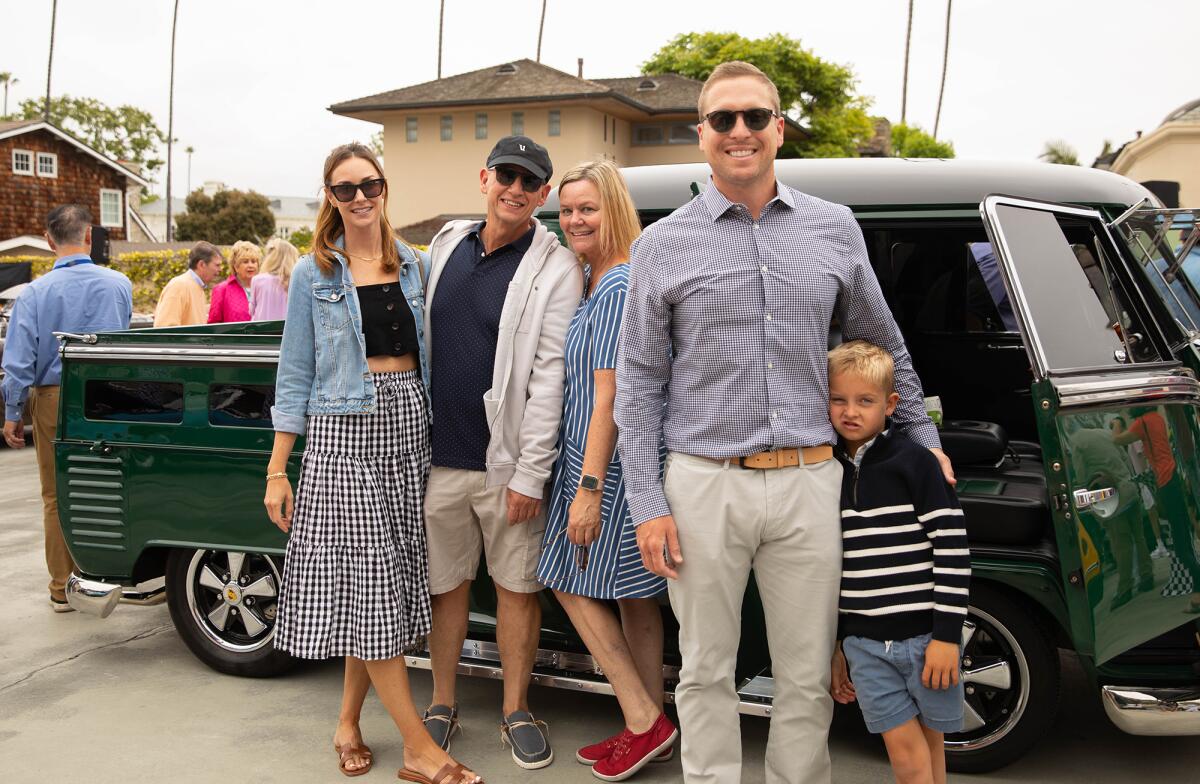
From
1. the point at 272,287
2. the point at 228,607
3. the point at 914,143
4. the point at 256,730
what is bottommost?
the point at 256,730

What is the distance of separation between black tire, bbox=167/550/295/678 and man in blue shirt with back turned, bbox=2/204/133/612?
1425 millimetres

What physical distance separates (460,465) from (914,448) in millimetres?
A: 1581

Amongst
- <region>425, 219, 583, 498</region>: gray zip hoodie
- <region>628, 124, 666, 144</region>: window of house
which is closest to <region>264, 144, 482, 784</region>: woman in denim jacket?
<region>425, 219, 583, 498</region>: gray zip hoodie

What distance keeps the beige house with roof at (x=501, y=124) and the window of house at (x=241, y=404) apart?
3292 cm

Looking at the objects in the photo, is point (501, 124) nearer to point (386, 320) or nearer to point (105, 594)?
point (105, 594)

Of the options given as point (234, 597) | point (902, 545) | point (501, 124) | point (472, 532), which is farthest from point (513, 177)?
point (501, 124)

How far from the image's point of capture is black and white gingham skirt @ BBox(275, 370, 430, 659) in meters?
3.68

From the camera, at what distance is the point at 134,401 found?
4699mm

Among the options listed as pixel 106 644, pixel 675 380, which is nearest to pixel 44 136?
pixel 106 644

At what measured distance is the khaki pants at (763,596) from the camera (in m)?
2.95

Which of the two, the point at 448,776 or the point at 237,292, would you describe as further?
the point at 237,292

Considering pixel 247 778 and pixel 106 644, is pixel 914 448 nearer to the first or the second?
pixel 247 778

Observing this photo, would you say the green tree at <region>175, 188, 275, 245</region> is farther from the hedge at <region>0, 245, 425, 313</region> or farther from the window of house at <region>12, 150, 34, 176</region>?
the hedge at <region>0, 245, 425, 313</region>

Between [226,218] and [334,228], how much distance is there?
50437 millimetres
